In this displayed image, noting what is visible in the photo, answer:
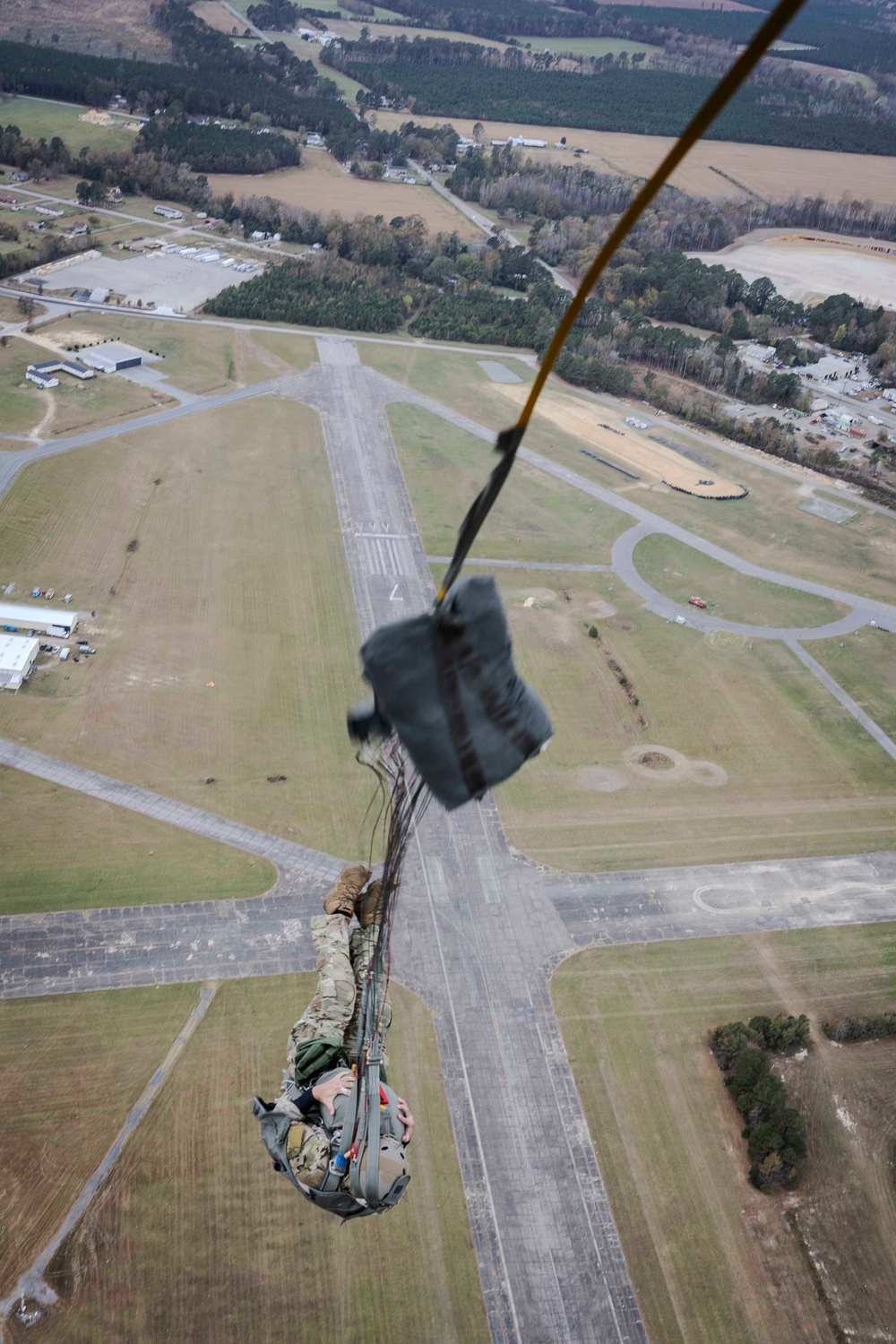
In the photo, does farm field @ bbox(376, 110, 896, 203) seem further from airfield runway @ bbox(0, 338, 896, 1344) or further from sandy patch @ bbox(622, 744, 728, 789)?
airfield runway @ bbox(0, 338, 896, 1344)

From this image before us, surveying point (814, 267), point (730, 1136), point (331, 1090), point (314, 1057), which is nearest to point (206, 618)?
point (730, 1136)

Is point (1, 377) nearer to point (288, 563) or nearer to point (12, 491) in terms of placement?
point (12, 491)

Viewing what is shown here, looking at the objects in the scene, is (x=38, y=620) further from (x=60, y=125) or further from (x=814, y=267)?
(x=814, y=267)

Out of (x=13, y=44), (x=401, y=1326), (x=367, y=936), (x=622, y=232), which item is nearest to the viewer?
(x=622, y=232)

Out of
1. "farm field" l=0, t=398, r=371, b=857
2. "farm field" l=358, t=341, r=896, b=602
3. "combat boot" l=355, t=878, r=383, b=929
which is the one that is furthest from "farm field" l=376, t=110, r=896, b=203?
"combat boot" l=355, t=878, r=383, b=929

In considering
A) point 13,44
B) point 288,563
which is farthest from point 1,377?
point 13,44

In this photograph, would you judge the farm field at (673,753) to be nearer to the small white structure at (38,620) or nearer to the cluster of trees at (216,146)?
the small white structure at (38,620)
